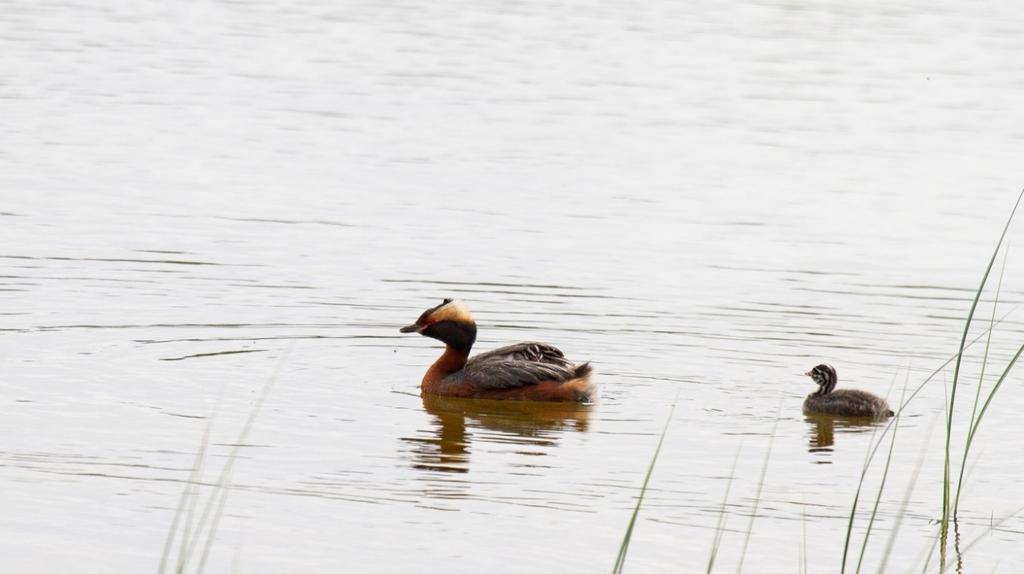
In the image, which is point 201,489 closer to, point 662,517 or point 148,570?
point 148,570

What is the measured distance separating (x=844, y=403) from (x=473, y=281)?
13.6ft

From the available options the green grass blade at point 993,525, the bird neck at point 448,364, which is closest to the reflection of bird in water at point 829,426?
the green grass blade at point 993,525

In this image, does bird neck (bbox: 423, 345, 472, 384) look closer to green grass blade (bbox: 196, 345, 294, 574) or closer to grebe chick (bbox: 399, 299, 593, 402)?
grebe chick (bbox: 399, 299, 593, 402)

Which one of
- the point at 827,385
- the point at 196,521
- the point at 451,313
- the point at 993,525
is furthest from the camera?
the point at 451,313

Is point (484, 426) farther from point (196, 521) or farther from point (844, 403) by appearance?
point (196, 521)

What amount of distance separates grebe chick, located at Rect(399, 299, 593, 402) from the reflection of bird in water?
4.66 feet

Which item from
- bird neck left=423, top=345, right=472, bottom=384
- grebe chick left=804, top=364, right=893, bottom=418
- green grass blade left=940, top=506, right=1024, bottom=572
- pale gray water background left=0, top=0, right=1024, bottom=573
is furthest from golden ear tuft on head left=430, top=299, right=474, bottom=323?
green grass blade left=940, top=506, right=1024, bottom=572

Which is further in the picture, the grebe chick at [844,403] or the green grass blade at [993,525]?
the grebe chick at [844,403]

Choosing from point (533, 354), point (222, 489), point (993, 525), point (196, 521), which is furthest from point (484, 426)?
point (993, 525)

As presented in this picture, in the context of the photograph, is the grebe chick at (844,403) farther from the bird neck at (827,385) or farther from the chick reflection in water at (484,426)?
the chick reflection in water at (484,426)

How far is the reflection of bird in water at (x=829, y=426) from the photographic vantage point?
11391 mm

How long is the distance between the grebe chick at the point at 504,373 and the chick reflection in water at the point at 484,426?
6cm

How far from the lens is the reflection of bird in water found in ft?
37.4

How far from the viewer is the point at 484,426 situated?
11609 mm
